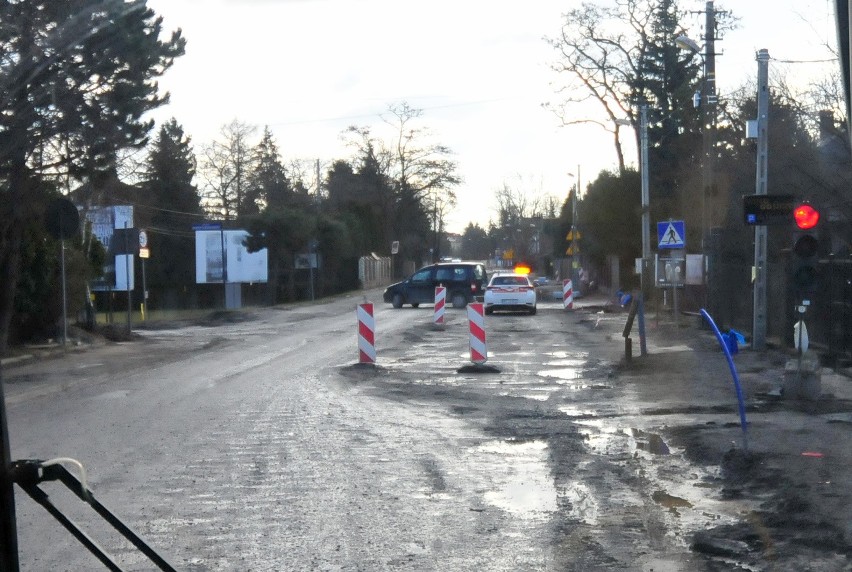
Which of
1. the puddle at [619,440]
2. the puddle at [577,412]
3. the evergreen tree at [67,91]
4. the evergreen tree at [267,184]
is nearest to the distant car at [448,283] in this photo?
the evergreen tree at [67,91]

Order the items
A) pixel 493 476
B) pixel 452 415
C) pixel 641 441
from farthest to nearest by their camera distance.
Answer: pixel 452 415 → pixel 641 441 → pixel 493 476

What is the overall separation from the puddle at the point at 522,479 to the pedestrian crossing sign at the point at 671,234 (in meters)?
16.7

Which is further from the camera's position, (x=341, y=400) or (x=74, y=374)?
(x=74, y=374)

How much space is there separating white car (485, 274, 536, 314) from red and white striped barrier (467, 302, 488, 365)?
60.1 ft

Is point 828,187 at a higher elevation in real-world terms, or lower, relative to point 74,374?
higher

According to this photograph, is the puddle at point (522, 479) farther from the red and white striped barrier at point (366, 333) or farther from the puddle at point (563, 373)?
the red and white striped barrier at point (366, 333)

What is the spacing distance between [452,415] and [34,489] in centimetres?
955

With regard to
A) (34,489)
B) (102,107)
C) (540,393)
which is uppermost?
(102,107)

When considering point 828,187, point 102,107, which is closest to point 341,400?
point 102,107

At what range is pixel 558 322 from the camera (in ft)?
107

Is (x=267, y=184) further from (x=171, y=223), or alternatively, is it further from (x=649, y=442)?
(x=649, y=442)

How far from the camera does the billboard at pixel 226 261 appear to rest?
69.6m

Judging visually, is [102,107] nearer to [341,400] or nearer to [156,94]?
[156,94]

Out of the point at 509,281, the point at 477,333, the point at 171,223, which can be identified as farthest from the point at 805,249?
the point at 171,223
